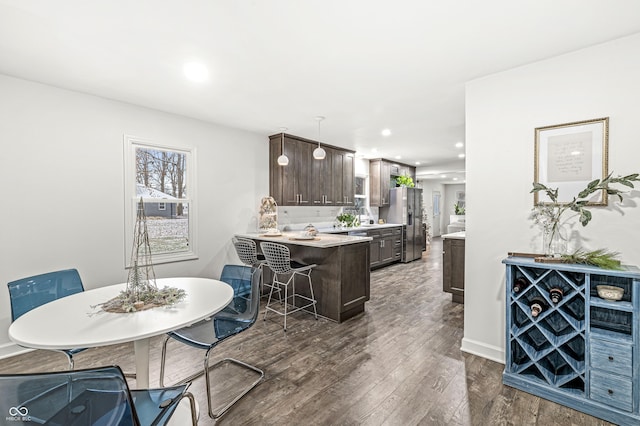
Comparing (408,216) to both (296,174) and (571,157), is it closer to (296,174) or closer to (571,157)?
(296,174)

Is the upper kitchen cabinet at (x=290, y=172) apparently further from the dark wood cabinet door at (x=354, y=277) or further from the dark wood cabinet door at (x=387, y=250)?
the dark wood cabinet door at (x=387, y=250)

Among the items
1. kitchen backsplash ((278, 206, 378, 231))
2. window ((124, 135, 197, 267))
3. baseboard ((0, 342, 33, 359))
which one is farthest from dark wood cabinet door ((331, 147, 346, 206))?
baseboard ((0, 342, 33, 359))

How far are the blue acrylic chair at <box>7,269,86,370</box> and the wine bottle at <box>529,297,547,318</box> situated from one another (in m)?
3.18

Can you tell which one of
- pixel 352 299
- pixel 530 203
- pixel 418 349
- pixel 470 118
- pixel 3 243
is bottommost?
pixel 418 349

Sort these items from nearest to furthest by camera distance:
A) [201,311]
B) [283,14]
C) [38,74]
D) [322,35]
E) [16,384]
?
[16,384]
[201,311]
[283,14]
[322,35]
[38,74]

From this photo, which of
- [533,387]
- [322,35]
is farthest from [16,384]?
[533,387]

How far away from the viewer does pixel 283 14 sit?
1868 millimetres

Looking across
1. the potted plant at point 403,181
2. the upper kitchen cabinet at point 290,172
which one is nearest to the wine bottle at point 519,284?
the upper kitchen cabinet at point 290,172

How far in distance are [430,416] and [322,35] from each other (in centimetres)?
271

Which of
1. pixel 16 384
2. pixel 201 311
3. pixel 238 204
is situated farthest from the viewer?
pixel 238 204

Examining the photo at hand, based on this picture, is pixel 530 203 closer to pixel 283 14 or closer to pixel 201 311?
pixel 283 14

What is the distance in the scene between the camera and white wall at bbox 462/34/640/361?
2086 mm

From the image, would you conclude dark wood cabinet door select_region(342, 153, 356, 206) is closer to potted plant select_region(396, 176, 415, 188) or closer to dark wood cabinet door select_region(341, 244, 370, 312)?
potted plant select_region(396, 176, 415, 188)

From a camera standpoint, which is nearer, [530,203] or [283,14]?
[283,14]
